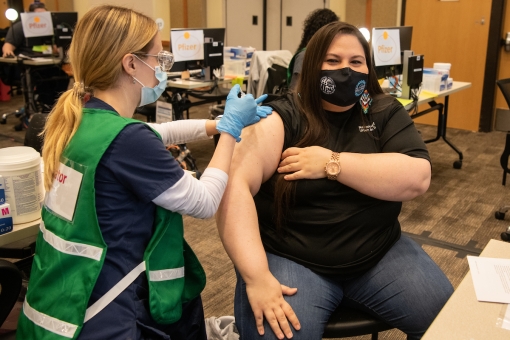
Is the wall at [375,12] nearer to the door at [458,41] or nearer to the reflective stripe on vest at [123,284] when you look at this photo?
the door at [458,41]

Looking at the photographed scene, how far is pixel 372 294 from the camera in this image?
1.47 meters

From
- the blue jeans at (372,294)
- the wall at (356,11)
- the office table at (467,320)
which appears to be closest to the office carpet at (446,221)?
the blue jeans at (372,294)

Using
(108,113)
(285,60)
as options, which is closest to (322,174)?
(108,113)

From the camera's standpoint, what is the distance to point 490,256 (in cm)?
133

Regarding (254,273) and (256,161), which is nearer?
(254,273)

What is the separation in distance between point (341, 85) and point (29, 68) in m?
4.94

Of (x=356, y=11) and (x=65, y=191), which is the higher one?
(x=356, y=11)

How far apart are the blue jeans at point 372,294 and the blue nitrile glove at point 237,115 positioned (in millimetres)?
394

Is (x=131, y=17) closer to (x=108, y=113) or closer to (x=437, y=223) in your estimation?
(x=108, y=113)

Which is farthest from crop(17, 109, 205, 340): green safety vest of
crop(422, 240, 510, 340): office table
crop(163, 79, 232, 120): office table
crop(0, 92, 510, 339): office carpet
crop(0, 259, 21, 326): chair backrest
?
crop(163, 79, 232, 120): office table

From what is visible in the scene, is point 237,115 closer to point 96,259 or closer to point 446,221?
point 96,259

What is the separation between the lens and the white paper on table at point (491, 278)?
1.14 m

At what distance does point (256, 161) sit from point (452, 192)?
277 cm

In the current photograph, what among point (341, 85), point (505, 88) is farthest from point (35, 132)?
point (505, 88)
